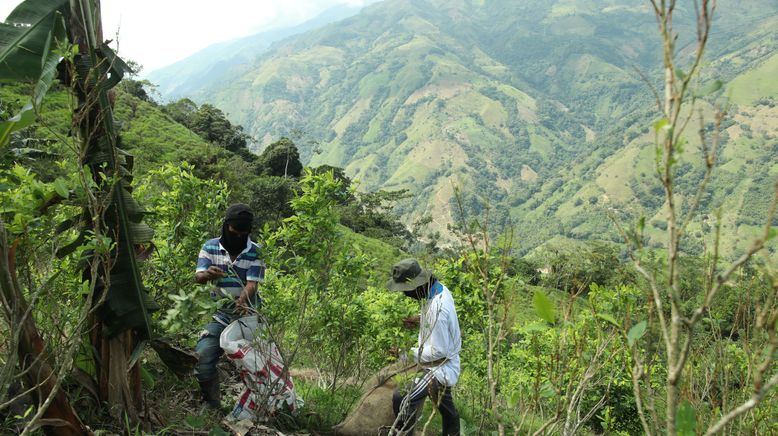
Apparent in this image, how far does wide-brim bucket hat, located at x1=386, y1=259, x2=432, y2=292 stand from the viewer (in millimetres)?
3799

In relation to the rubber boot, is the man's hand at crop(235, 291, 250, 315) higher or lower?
higher

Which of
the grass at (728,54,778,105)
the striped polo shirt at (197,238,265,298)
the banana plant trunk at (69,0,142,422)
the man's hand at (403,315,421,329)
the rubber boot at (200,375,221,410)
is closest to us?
the banana plant trunk at (69,0,142,422)

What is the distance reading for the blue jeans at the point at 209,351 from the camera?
3729 millimetres

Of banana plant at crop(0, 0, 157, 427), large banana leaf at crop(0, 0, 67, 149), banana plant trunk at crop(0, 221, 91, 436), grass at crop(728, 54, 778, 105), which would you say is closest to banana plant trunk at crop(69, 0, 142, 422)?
banana plant at crop(0, 0, 157, 427)

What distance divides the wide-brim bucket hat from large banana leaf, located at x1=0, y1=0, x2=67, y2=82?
2533mm

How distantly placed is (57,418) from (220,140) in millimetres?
46019

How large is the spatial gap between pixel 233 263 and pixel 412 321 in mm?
1710

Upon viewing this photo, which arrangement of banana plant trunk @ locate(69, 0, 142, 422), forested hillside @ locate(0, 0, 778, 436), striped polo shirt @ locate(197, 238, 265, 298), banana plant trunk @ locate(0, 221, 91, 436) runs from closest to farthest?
forested hillside @ locate(0, 0, 778, 436), banana plant trunk @ locate(0, 221, 91, 436), banana plant trunk @ locate(69, 0, 142, 422), striped polo shirt @ locate(197, 238, 265, 298)

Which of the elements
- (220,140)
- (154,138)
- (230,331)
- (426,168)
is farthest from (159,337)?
(426,168)

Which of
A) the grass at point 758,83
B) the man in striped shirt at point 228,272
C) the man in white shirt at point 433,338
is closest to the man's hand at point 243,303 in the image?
the man in striped shirt at point 228,272

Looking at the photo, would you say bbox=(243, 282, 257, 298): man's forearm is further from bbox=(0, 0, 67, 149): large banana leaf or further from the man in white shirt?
bbox=(0, 0, 67, 149): large banana leaf

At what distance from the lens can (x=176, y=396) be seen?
387 centimetres

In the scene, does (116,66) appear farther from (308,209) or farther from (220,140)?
(220,140)

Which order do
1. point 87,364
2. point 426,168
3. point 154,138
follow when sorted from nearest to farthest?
point 87,364 < point 154,138 < point 426,168
